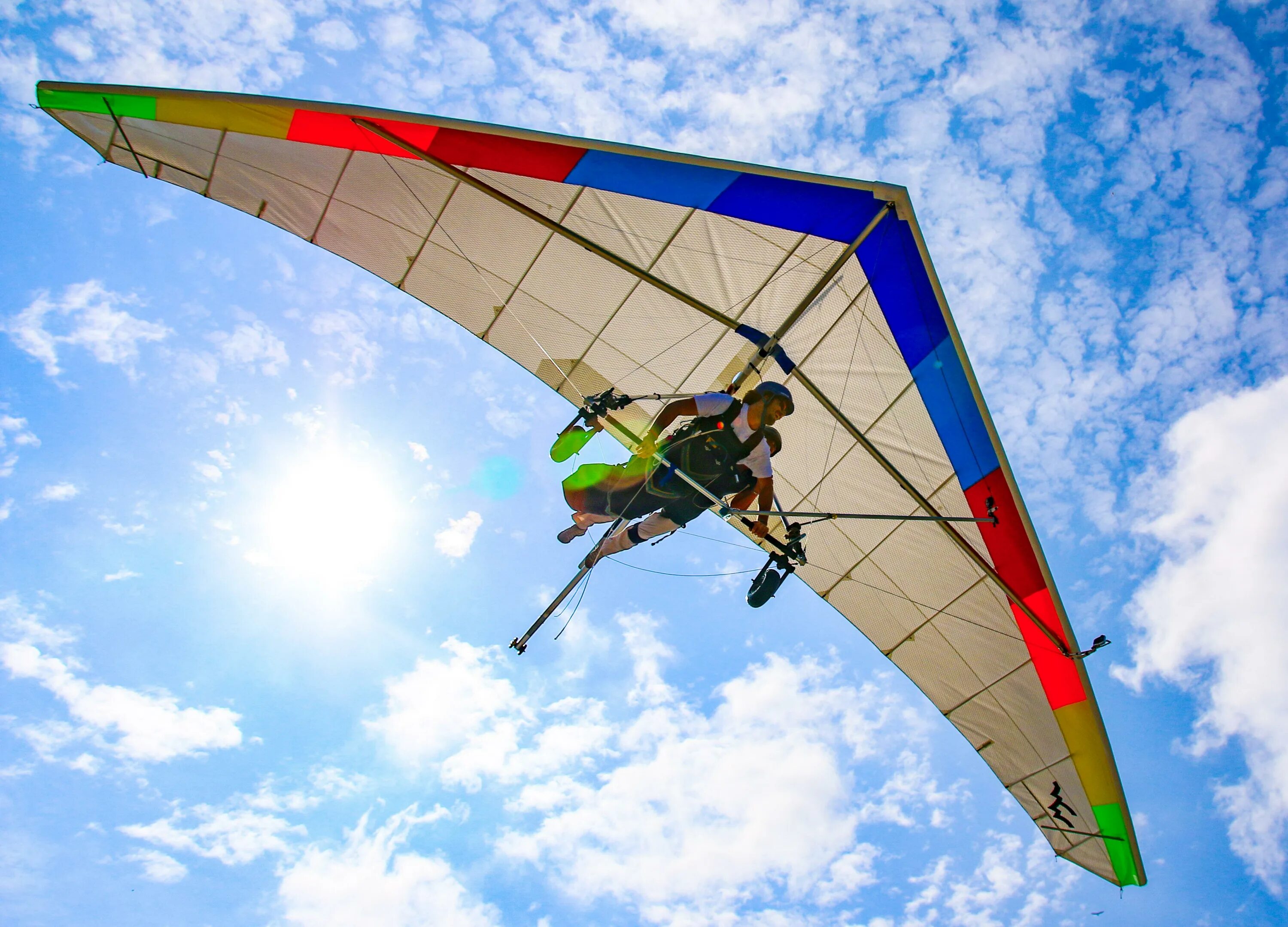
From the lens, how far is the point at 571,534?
6102 millimetres

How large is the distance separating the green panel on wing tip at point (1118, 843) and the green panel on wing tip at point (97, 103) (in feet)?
33.7

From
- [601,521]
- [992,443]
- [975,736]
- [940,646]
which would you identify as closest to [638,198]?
[601,521]

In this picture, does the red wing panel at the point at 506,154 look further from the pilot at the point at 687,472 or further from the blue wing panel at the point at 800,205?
the pilot at the point at 687,472

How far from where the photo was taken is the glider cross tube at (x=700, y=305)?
16.9ft

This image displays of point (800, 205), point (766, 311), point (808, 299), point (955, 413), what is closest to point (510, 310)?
point (766, 311)

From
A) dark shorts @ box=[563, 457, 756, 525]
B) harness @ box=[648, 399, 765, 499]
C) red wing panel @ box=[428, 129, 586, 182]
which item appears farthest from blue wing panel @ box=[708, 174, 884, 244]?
dark shorts @ box=[563, 457, 756, 525]

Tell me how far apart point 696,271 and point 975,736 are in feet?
20.0

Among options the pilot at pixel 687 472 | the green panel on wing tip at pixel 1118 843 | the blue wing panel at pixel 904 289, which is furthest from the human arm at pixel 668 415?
the green panel on wing tip at pixel 1118 843

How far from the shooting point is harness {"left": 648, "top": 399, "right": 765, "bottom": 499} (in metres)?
5.49

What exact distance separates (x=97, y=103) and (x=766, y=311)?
17.2ft

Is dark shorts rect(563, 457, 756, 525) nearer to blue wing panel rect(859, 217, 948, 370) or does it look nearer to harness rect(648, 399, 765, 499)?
harness rect(648, 399, 765, 499)

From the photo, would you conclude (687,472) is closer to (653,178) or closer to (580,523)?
(580,523)

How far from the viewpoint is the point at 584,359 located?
727 centimetres

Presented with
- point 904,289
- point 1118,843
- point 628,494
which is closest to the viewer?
point 904,289
